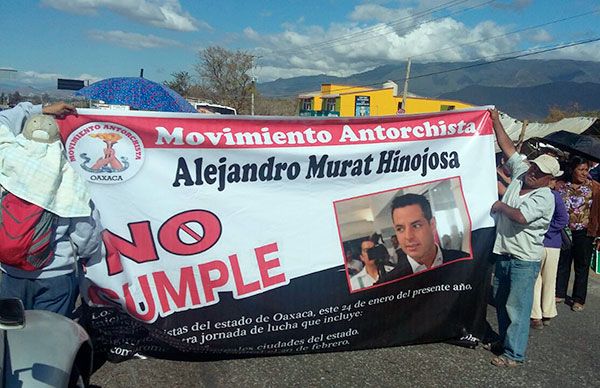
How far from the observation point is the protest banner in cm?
363

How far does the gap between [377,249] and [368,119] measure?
1.05m

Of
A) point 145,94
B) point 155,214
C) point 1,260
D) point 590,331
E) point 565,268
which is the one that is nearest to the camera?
point 1,260

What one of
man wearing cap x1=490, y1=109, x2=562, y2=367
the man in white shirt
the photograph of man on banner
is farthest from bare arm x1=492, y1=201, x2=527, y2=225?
the man in white shirt

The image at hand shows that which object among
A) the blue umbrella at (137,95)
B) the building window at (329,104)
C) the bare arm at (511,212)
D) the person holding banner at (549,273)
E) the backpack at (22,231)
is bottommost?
the person holding banner at (549,273)

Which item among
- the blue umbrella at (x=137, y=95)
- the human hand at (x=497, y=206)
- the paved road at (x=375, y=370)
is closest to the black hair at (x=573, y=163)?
the paved road at (x=375, y=370)

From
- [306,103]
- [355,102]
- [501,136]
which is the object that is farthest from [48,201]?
[306,103]

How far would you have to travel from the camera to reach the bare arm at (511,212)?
4000 mm

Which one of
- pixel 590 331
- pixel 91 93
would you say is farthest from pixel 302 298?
pixel 91 93

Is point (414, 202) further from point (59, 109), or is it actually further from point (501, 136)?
point (59, 109)

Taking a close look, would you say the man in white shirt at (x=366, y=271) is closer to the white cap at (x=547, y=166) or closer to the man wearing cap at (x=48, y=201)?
the white cap at (x=547, y=166)

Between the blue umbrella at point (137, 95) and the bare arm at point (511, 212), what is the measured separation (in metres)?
4.91

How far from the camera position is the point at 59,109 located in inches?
136

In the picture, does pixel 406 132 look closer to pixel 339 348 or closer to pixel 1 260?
pixel 339 348

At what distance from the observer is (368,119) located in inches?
163
